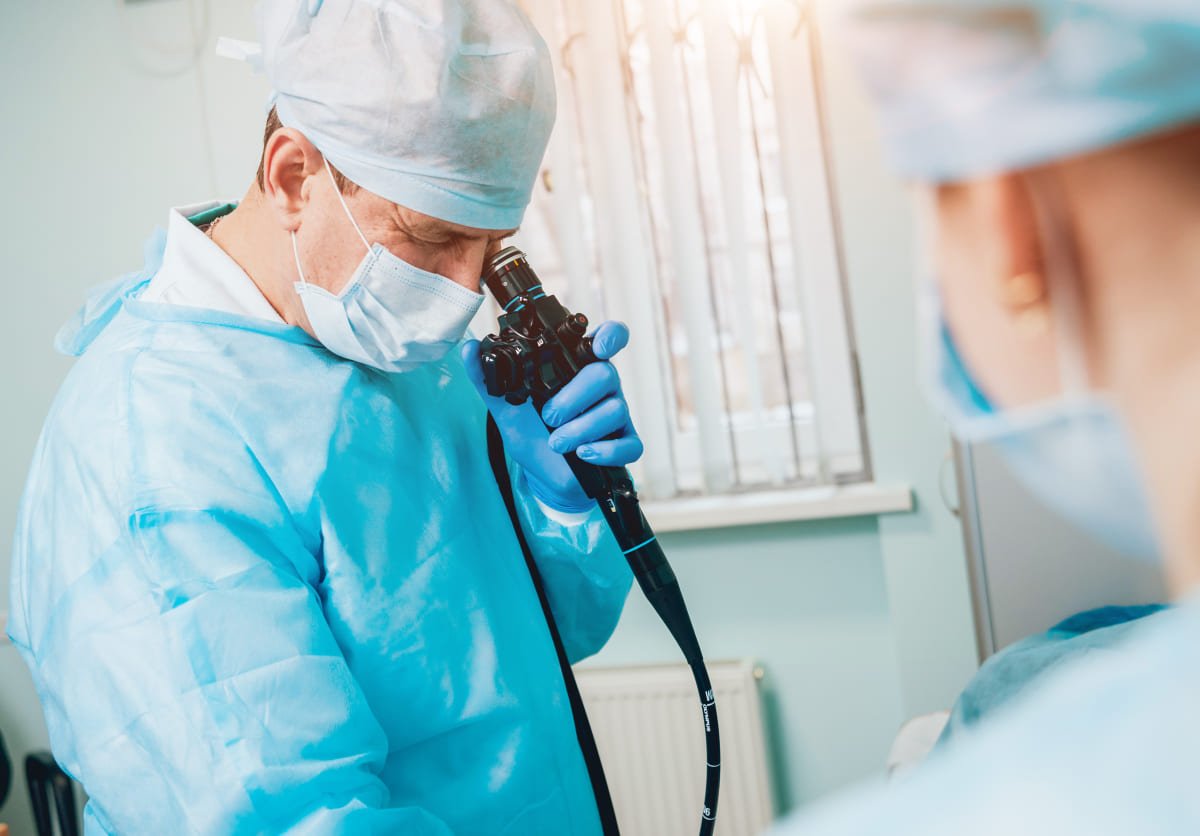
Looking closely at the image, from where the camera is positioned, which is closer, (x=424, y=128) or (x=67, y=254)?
(x=424, y=128)

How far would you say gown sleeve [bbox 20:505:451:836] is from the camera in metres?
0.72

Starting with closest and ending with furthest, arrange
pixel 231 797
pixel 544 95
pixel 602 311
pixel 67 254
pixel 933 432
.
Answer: pixel 231 797 < pixel 544 95 < pixel 933 432 < pixel 602 311 < pixel 67 254

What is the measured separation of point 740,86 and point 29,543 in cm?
153

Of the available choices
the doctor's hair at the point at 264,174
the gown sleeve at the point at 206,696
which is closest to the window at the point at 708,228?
the doctor's hair at the point at 264,174

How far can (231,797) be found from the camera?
27.9 inches

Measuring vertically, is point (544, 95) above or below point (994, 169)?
above

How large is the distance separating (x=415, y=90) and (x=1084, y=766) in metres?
0.80

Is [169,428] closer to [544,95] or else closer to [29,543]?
[29,543]

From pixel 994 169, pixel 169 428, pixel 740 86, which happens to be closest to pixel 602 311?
pixel 740 86

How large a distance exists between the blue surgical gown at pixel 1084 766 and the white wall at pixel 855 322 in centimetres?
164

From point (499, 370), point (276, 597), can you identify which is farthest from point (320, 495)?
point (499, 370)

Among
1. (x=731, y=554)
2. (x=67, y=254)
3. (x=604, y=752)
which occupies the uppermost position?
(x=67, y=254)

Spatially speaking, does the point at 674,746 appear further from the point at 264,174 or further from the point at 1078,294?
the point at 1078,294

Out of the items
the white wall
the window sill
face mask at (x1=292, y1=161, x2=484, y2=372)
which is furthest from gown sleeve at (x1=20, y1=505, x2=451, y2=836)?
the white wall
